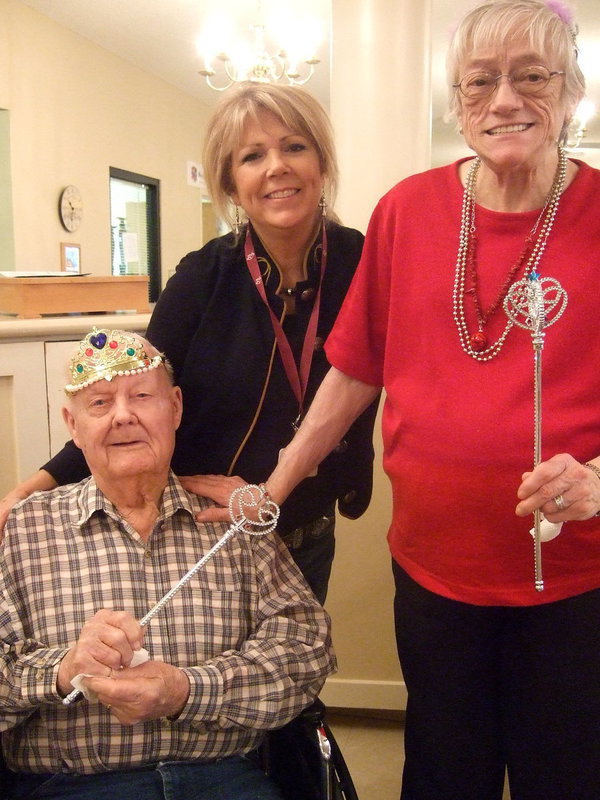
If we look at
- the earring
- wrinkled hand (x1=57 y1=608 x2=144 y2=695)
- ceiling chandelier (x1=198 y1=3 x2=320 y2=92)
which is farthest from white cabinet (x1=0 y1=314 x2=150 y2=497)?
ceiling chandelier (x1=198 y1=3 x2=320 y2=92)

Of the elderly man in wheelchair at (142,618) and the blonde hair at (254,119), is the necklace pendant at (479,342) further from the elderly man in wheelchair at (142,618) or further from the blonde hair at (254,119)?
the blonde hair at (254,119)

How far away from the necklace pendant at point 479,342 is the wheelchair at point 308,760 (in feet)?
2.14

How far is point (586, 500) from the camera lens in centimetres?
95

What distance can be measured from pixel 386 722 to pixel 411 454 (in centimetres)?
158

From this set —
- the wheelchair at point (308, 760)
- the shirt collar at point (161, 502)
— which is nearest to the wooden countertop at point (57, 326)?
the shirt collar at point (161, 502)

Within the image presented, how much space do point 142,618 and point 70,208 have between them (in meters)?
4.70

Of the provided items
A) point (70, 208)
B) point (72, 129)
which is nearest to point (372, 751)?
point (70, 208)

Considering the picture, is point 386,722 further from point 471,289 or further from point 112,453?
point 471,289

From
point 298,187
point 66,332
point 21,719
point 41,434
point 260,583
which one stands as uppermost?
point 298,187

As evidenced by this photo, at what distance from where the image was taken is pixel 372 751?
2.29 meters

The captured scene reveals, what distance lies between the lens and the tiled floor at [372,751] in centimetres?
212

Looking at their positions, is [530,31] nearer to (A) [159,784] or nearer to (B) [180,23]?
(A) [159,784]

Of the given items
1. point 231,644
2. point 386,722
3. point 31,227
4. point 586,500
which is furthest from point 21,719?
point 31,227

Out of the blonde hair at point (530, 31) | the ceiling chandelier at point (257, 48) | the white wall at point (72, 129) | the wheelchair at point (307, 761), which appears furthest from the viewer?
the white wall at point (72, 129)
